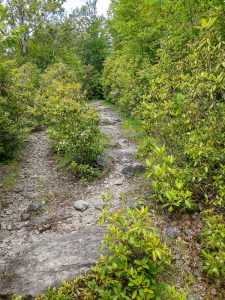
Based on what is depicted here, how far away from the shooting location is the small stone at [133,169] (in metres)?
7.13

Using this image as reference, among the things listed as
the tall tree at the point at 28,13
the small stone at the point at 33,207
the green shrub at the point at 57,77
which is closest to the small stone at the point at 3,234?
the small stone at the point at 33,207

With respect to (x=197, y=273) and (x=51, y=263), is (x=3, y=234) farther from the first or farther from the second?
(x=197, y=273)

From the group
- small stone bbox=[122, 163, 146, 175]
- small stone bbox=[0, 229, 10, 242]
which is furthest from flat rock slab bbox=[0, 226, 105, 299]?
small stone bbox=[122, 163, 146, 175]

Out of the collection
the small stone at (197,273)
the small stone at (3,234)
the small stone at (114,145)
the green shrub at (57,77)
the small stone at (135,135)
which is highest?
the green shrub at (57,77)

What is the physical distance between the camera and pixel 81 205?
19.1ft

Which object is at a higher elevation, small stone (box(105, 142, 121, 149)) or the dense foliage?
the dense foliage

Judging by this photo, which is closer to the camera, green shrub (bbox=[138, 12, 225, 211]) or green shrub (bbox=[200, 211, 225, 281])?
green shrub (bbox=[200, 211, 225, 281])

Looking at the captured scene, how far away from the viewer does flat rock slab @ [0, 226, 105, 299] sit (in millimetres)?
3664

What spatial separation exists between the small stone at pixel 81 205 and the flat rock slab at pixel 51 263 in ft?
3.36

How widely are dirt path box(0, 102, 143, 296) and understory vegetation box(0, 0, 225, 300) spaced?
1.30 ft

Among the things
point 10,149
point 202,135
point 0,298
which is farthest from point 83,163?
point 0,298

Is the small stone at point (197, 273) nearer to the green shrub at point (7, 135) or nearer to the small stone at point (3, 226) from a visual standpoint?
the small stone at point (3, 226)

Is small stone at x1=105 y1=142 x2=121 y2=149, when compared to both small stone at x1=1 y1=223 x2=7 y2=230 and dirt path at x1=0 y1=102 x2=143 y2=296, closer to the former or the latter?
dirt path at x1=0 y1=102 x2=143 y2=296

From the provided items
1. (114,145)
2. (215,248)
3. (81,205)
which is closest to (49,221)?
(81,205)
